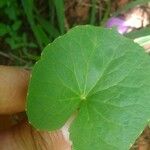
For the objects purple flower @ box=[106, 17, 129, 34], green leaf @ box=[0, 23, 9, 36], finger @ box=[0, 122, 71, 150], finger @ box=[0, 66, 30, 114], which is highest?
finger @ box=[0, 66, 30, 114]

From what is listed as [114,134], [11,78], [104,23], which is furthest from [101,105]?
[104,23]

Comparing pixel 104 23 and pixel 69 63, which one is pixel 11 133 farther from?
pixel 104 23

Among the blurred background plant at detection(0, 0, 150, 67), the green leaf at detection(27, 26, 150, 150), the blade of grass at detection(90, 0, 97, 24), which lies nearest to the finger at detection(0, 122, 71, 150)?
the green leaf at detection(27, 26, 150, 150)

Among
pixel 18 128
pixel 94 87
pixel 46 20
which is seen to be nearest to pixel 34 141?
pixel 18 128

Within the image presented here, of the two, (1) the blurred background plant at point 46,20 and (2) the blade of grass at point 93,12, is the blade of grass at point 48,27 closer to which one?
(1) the blurred background plant at point 46,20

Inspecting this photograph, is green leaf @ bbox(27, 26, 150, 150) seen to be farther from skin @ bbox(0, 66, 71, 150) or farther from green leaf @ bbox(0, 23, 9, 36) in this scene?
green leaf @ bbox(0, 23, 9, 36)

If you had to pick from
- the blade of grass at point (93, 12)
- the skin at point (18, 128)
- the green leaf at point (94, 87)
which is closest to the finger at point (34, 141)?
the skin at point (18, 128)

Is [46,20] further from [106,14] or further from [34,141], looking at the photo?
[34,141]
